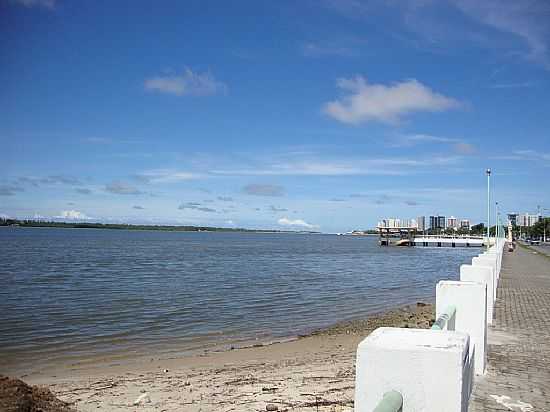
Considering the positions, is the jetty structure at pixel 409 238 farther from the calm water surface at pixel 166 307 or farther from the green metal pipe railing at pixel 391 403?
the green metal pipe railing at pixel 391 403

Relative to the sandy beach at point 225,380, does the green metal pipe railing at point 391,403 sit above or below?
above

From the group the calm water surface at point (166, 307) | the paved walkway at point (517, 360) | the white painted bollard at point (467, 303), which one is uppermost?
the white painted bollard at point (467, 303)

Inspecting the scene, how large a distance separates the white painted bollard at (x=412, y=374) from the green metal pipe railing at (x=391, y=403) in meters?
0.03

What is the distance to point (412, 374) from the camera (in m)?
2.83

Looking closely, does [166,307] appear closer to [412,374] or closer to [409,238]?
[412,374]

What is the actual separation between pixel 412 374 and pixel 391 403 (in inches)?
9.1

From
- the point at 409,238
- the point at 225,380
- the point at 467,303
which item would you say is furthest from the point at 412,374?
the point at 409,238

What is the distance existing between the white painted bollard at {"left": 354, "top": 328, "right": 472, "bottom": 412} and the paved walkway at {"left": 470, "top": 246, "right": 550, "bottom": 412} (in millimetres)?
3307

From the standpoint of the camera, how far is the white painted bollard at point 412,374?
2.80 meters

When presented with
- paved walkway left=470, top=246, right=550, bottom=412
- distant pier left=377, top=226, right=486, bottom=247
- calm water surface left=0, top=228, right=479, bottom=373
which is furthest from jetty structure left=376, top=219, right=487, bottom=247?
paved walkway left=470, top=246, right=550, bottom=412

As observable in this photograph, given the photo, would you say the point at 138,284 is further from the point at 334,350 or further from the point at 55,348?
the point at 334,350

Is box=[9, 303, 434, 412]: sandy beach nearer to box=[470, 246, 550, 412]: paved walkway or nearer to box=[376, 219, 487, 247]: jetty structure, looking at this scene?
box=[470, 246, 550, 412]: paved walkway

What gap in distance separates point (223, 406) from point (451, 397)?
5947mm

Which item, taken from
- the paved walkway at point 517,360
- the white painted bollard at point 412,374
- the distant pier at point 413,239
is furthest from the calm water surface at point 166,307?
the distant pier at point 413,239
